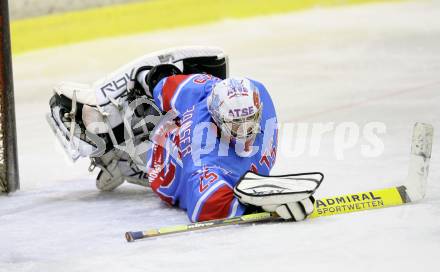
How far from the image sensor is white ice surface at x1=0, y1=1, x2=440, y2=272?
3.22 metres

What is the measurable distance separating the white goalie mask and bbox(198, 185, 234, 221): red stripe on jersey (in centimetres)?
21

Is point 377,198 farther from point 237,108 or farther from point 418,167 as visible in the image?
point 237,108

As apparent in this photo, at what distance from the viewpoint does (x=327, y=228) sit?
344 cm

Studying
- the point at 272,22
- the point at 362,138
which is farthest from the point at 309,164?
the point at 272,22

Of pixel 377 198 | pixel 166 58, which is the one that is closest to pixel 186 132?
pixel 166 58

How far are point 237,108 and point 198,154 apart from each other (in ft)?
0.95

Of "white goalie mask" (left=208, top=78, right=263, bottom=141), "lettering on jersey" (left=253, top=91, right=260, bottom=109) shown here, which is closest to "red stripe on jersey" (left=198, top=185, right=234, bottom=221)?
"white goalie mask" (left=208, top=78, right=263, bottom=141)

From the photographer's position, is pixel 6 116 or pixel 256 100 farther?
pixel 6 116

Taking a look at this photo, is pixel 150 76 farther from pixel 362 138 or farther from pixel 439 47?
pixel 439 47

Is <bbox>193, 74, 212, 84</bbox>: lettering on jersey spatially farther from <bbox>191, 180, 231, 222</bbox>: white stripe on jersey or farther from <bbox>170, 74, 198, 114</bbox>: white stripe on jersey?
<bbox>191, 180, 231, 222</bbox>: white stripe on jersey

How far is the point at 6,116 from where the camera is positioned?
437 cm

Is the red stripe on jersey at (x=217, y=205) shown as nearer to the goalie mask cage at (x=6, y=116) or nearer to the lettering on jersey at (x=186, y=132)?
the lettering on jersey at (x=186, y=132)

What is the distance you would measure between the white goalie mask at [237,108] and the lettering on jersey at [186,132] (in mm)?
196

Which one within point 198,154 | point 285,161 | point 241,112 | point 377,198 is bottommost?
point 285,161
